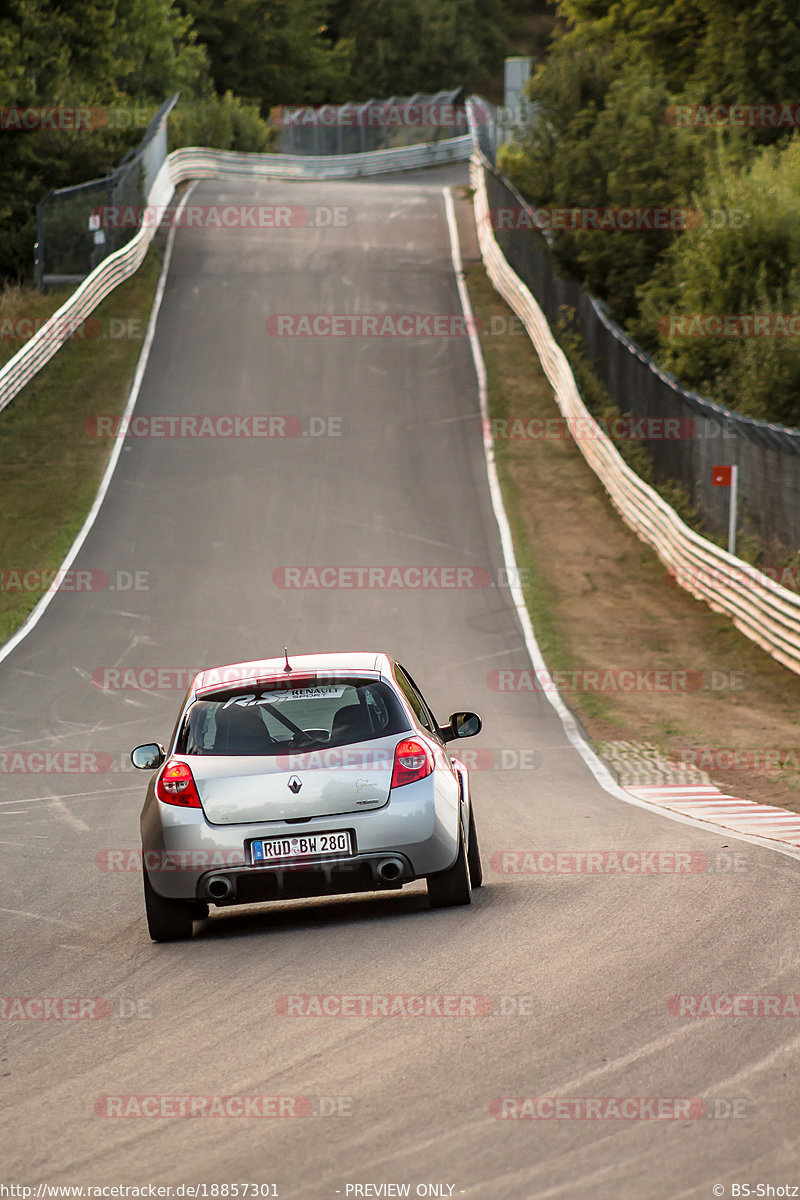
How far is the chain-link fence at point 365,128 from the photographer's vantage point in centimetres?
7106

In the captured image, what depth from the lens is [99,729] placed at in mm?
16172

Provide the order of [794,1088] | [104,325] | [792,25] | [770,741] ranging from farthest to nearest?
[792,25]
[104,325]
[770,741]
[794,1088]

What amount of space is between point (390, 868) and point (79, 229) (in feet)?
113

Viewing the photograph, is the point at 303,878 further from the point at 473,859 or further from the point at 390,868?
the point at 473,859

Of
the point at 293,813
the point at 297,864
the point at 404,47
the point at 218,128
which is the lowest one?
the point at 297,864

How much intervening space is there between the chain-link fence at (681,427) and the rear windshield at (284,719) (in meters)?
12.6

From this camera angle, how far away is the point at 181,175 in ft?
176

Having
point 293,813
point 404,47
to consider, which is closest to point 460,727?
point 293,813

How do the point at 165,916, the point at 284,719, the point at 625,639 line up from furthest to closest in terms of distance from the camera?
Result: the point at 625,639 < the point at 284,719 < the point at 165,916

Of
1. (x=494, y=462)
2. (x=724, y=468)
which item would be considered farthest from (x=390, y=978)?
(x=494, y=462)

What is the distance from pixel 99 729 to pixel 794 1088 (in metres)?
12.0

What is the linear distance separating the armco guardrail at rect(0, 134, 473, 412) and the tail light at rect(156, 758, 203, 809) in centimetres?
2415

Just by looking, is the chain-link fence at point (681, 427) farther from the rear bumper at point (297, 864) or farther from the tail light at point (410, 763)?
the rear bumper at point (297, 864)

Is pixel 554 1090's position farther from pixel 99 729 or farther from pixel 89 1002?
pixel 99 729
